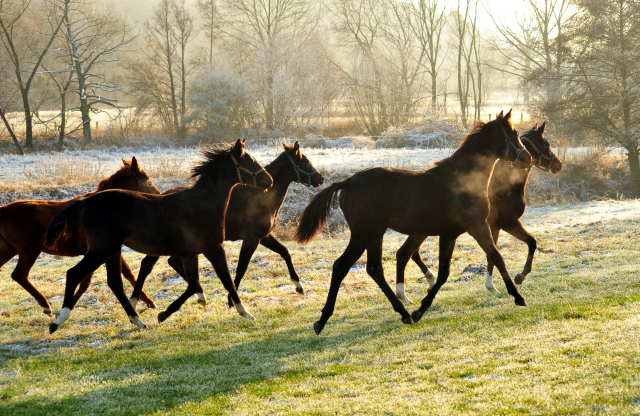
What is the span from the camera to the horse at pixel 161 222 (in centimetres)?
591

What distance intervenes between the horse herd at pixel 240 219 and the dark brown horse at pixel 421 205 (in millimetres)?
13

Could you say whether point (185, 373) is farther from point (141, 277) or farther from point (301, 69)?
point (301, 69)

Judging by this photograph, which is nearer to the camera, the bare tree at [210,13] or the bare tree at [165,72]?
the bare tree at [165,72]

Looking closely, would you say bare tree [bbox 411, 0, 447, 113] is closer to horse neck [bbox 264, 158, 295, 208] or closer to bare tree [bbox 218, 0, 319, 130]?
bare tree [bbox 218, 0, 319, 130]

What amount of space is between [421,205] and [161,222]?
308 centimetres

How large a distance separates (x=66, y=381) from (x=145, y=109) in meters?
33.4

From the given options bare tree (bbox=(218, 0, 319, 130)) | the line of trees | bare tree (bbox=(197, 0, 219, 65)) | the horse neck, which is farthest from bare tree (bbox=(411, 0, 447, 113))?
the horse neck

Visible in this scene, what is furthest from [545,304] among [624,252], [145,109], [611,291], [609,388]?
[145,109]

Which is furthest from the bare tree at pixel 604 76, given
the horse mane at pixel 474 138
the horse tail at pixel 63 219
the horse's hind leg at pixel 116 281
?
the horse tail at pixel 63 219

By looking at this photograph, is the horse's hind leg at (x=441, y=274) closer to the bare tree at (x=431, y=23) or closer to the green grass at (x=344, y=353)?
the green grass at (x=344, y=353)

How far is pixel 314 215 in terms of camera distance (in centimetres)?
651

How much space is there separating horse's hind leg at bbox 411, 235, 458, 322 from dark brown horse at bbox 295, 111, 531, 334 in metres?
0.01

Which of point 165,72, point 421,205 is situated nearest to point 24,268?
point 421,205

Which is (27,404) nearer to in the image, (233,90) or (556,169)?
(556,169)
